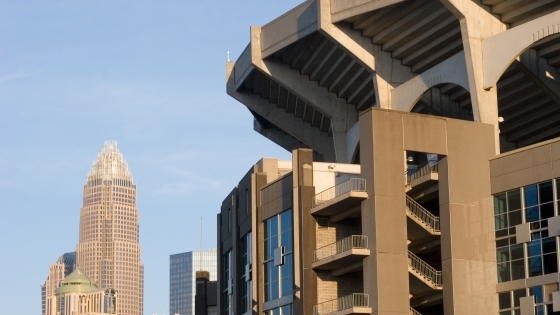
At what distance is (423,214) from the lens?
190 ft

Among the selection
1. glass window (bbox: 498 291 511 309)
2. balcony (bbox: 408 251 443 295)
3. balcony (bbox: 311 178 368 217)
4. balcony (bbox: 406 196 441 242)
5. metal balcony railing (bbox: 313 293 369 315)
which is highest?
balcony (bbox: 311 178 368 217)

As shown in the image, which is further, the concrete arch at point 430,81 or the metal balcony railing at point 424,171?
the concrete arch at point 430,81

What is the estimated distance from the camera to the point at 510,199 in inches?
2200

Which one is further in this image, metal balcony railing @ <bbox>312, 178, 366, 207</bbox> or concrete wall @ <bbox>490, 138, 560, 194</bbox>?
metal balcony railing @ <bbox>312, 178, 366, 207</bbox>

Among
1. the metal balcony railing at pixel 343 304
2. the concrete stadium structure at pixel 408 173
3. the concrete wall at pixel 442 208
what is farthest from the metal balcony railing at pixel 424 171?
the metal balcony railing at pixel 343 304

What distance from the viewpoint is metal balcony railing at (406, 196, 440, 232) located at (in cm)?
5728

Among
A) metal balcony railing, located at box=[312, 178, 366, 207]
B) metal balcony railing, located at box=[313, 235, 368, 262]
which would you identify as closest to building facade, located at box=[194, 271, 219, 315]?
metal balcony railing, located at box=[312, 178, 366, 207]

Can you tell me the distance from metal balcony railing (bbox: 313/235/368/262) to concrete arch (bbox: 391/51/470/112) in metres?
10.0

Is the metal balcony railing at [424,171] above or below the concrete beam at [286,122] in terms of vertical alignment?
below

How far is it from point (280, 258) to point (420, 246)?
9.44 meters

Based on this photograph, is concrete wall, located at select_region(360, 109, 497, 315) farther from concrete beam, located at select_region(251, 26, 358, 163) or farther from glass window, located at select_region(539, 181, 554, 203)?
concrete beam, located at select_region(251, 26, 358, 163)

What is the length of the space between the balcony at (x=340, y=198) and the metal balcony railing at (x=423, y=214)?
2.43 metres

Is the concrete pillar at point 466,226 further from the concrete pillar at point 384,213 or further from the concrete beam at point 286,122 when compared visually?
the concrete beam at point 286,122

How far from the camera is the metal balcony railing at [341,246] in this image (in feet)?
187
